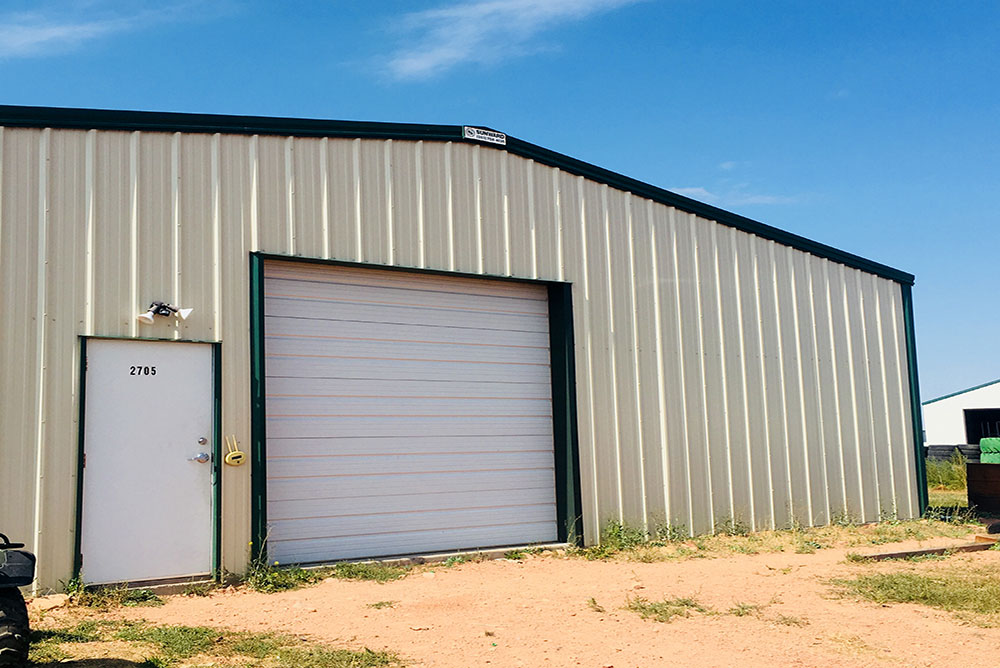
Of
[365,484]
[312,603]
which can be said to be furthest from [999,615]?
[365,484]

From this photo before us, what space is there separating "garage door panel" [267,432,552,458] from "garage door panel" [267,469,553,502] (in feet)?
0.88

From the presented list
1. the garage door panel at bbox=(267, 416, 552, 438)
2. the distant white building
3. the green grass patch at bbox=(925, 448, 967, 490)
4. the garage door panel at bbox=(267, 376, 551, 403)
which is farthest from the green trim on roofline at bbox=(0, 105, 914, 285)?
the distant white building

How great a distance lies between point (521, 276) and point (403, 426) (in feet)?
7.57

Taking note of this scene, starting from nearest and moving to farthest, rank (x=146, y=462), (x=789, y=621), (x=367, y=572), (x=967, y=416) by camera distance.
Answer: (x=789, y=621), (x=146, y=462), (x=367, y=572), (x=967, y=416)

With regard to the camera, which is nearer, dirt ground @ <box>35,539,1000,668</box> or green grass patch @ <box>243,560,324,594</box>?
dirt ground @ <box>35,539,1000,668</box>

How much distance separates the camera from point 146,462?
27.6 ft

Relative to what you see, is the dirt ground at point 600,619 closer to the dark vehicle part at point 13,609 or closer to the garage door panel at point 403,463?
the garage door panel at point 403,463

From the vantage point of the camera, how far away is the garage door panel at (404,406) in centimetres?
962

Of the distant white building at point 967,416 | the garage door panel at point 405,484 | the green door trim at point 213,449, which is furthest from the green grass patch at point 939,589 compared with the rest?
the distant white building at point 967,416

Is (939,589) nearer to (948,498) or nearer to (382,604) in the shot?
(382,604)

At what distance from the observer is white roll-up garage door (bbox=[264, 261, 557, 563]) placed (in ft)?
31.4

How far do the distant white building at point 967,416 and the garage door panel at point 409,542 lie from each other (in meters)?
23.6

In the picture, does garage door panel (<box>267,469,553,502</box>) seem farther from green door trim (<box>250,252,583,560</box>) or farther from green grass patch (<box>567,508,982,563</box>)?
green grass patch (<box>567,508,982,563</box>)

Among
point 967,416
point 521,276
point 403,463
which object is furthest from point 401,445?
point 967,416
